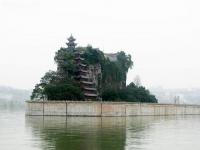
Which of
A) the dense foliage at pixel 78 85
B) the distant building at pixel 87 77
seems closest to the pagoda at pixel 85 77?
the distant building at pixel 87 77

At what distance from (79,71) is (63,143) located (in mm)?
46088

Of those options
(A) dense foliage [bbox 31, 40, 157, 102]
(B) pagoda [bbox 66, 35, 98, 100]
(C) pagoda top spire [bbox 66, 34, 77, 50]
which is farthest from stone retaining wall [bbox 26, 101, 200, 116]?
(C) pagoda top spire [bbox 66, 34, 77, 50]

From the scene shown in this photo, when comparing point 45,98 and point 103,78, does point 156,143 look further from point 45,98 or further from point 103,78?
point 103,78

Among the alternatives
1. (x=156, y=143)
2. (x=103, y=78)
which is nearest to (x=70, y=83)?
(x=103, y=78)

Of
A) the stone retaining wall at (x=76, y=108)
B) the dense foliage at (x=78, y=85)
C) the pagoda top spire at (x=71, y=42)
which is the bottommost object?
the stone retaining wall at (x=76, y=108)

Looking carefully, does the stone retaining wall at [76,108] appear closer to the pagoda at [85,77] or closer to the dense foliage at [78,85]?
the dense foliage at [78,85]

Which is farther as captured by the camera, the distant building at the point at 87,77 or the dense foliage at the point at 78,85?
the distant building at the point at 87,77

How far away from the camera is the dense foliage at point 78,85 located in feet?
219

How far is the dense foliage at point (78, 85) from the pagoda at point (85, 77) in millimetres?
711

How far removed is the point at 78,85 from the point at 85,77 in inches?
92.2

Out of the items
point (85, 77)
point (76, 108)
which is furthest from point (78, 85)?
point (76, 108)

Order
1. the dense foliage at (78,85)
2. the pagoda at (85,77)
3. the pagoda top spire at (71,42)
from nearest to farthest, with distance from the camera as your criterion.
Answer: the dense foliage at (78,85) < the pagoda at (85,77) < the pagoda top spire at (71,42)

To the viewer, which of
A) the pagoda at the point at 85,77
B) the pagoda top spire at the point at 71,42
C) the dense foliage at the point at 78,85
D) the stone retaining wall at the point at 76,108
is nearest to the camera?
the stone retaining wall at the point at 76,108

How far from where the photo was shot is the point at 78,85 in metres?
70.4
